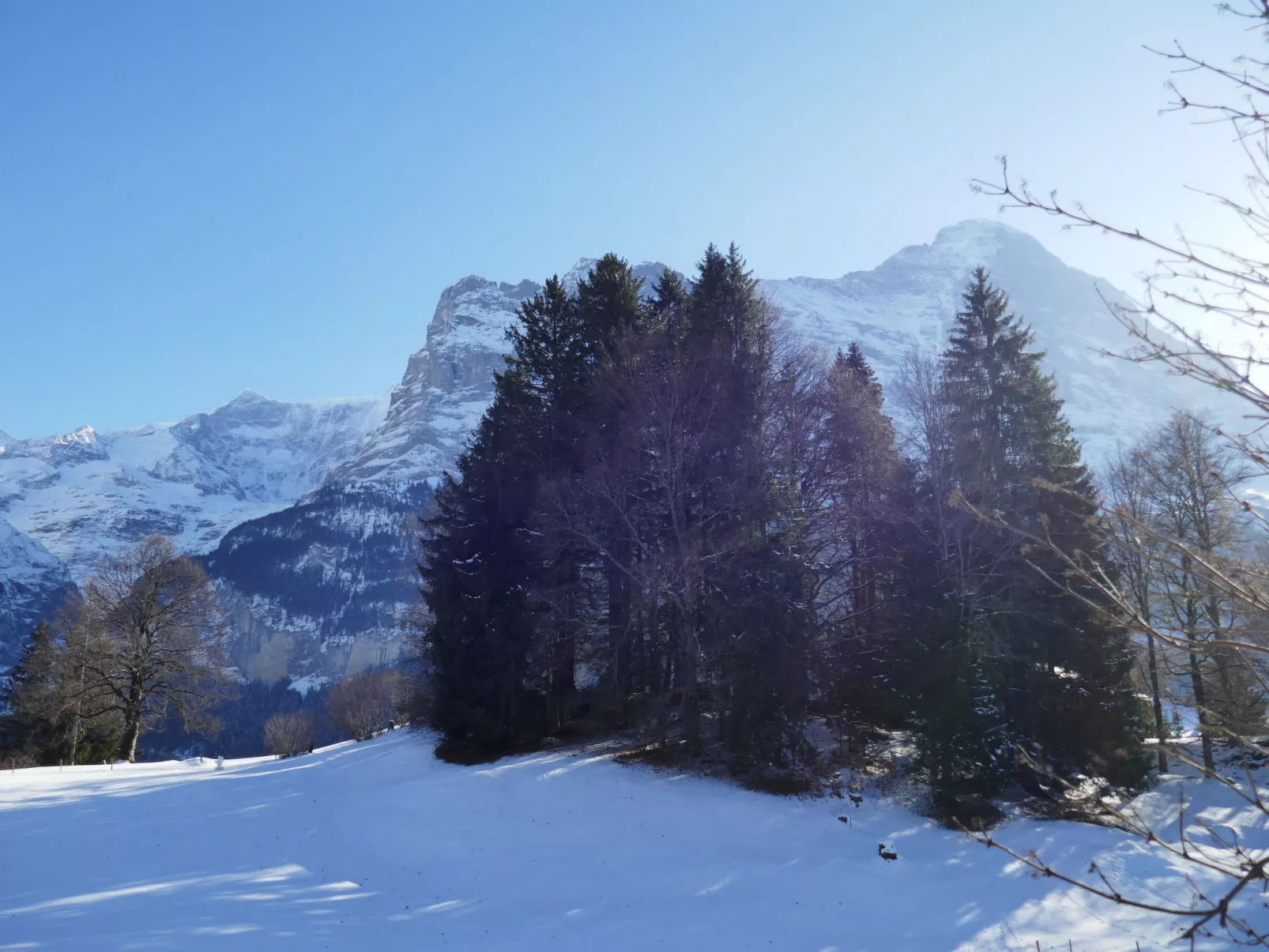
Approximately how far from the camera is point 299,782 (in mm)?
17344

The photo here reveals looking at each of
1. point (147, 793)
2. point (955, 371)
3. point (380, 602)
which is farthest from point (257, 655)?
point (955, 371)

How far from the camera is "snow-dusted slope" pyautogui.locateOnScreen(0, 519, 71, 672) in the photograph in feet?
418

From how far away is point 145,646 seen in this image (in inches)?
997

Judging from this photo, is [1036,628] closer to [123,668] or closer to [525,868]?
[525,868]

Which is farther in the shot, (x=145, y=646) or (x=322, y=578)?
(x=322, y=578)

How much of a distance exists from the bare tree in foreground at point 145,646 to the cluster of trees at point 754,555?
12047 mm

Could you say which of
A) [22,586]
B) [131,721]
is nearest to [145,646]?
[131,721]

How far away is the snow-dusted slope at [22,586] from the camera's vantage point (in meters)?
127

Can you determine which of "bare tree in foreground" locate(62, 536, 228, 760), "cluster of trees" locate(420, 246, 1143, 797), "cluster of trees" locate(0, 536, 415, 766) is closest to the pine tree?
"cluster of trees" locate(420, 246, 1143, 797)

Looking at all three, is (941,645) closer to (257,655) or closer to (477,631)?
(477,631)

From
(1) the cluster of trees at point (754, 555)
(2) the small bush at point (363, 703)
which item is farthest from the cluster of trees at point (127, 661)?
(2) the small bush at point (363, 703)

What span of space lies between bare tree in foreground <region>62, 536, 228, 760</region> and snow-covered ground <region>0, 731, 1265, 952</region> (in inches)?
326

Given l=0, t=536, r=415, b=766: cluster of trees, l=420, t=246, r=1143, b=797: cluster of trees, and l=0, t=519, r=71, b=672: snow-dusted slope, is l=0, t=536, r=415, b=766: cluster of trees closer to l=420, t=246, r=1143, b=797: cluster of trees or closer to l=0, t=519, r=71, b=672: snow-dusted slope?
l=420, t=246, r=1143, b=797: cluster of trees

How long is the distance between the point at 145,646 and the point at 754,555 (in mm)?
21851
